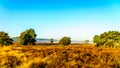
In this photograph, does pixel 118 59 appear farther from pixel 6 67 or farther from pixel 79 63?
pixel 6 67

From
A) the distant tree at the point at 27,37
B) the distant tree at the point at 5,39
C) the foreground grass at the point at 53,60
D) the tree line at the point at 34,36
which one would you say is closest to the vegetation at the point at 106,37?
the tree line at the point at 34,36

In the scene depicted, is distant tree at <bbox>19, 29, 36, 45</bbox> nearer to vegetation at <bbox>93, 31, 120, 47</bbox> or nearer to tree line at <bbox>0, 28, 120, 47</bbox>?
tree line at <bbox>0, 28, 120, 47</bbox>

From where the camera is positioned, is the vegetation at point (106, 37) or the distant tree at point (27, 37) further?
the distant tree at point (27, 37)

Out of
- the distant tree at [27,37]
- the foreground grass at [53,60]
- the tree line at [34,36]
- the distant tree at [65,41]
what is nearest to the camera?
the foreground grass at [53,60]

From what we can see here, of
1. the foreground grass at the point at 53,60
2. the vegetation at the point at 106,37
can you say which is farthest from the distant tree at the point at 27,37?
the foreground grass at the point at 53,60

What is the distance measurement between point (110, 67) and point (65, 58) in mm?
3584

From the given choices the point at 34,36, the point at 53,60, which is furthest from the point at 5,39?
the point at 53,60

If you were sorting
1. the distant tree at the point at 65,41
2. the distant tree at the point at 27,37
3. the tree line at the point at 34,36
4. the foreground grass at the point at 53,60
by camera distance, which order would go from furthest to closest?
the distant tree at the point at 65,41 → the distant tree at the point at 27,37 → the tree line at the point at 34,36 → the foreground grass at the point at 53,60

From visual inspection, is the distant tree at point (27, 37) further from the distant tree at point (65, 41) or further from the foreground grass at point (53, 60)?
the foreground grass at point (53, 60)

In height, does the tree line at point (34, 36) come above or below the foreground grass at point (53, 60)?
above

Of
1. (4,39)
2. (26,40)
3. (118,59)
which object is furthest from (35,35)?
(118,59)

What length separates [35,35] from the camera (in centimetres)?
9681

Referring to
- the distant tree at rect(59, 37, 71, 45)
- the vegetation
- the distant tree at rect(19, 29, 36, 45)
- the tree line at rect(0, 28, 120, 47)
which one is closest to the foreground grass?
the tree line at rect(0, 28, 120, 47)

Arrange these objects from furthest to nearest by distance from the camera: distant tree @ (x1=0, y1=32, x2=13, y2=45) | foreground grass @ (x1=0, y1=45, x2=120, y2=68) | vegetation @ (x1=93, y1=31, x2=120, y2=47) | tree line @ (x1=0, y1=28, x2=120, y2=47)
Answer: vegetation @ (x1=93, y1=31, x2=120, y2=47)
tree line @ (x1=0, y1=28, x2=120, y2=47)
distant tree @ (x1=0, y1=32, x2=13, y2=45)
foreground grass @ (x1=0, y1=45, x2=120, y2=68)
